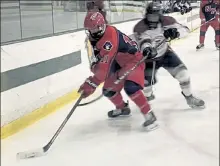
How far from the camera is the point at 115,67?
2.02m

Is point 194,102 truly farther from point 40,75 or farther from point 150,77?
point 40,75

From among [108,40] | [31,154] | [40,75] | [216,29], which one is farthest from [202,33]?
[31,154]

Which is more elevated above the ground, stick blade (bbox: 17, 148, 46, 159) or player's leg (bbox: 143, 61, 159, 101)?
player's leg (bbox: 143, 61, 159, 101)

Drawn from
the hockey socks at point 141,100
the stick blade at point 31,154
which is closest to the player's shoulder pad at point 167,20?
the hockey socks at point 141,100

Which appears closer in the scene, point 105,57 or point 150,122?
point 105,57

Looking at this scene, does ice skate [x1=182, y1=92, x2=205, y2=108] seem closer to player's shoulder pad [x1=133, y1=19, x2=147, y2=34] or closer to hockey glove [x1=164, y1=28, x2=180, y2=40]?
hockey glove [x1=164, y1=28, x2=180, y2=40]

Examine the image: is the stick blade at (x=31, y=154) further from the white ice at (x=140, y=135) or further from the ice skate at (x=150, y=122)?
the ice skate at (x=150, y=122)

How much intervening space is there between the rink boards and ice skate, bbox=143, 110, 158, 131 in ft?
1.50

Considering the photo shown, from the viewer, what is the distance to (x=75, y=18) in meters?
2.87

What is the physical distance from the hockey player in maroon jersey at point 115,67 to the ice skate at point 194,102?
1.09 feet

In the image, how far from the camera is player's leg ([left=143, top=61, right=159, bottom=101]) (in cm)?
222

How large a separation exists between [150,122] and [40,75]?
71 centimetres

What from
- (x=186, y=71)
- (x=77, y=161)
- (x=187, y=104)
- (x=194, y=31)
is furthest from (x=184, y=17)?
(x=77, y=161)

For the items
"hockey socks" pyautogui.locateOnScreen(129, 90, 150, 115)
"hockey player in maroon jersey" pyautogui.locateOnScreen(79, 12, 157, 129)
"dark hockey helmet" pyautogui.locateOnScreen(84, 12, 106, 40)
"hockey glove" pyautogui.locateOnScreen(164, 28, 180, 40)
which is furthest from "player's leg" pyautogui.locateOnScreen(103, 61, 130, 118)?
"hockey glove" pyautogui.locateOnScreen(164, 28, 180, 40)
